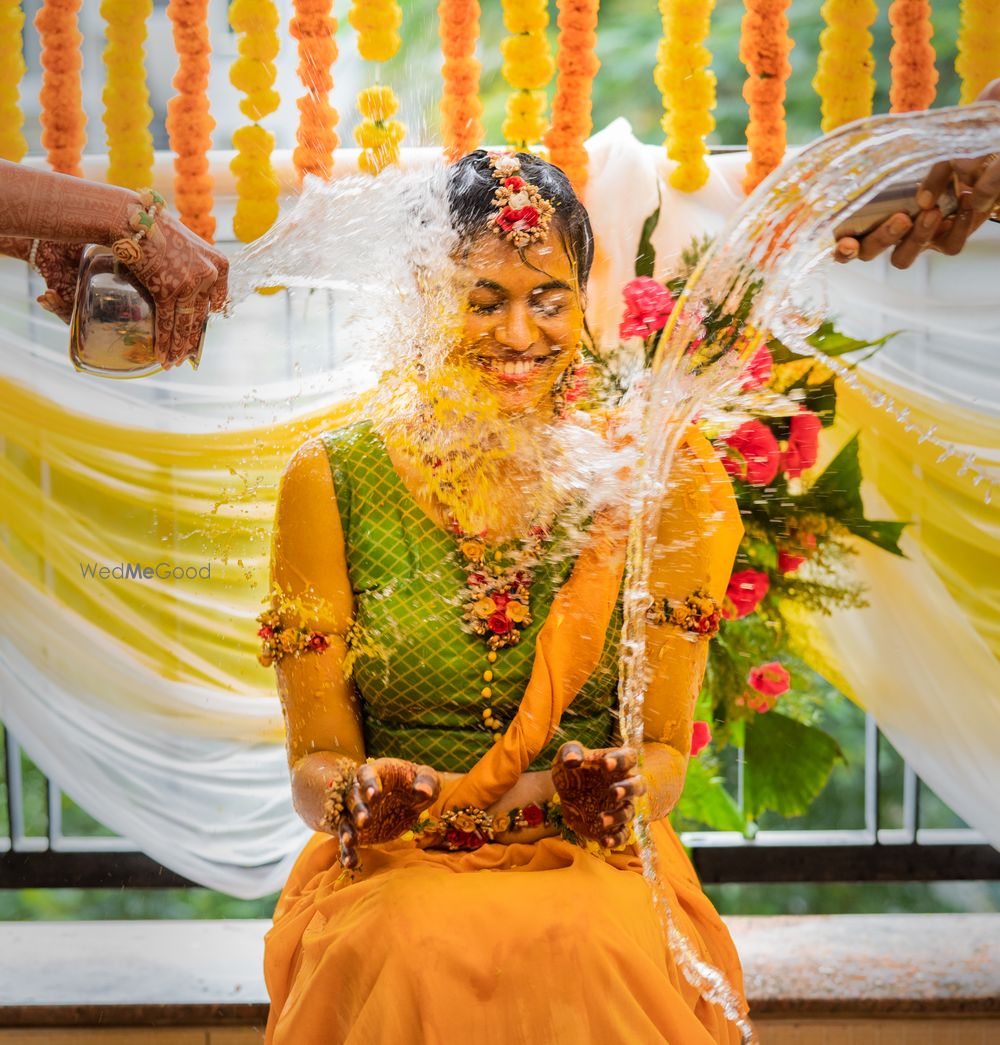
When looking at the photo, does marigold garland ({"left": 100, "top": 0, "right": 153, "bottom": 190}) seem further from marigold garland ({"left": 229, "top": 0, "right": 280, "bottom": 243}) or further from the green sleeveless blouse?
the green sleeveless blouse

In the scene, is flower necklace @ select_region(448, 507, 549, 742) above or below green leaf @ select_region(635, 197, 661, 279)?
below

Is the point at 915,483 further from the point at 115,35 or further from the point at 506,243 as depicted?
the point at 115,35

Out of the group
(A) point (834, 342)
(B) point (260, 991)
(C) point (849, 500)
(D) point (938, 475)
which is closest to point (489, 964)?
(B) point (260, 991)

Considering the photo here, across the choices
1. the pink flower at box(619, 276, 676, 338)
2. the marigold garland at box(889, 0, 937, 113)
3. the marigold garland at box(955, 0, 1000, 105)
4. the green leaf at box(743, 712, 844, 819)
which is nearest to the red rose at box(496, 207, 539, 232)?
the pink flower at box(619, 276, 676, 338)

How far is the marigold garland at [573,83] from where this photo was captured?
2.26 meters

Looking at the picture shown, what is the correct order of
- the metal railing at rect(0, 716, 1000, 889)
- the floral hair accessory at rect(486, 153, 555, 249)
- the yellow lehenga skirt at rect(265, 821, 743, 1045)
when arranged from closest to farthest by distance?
the yellow lehenga skirt at rect(265, 821, 743, 1045) < the floral hair accessory at rect(486, 153, 555, 249) < the metal railing at rect(0, 716, 1000, 889)

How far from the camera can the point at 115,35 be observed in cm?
228

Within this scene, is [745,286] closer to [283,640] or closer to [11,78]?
[283,640]

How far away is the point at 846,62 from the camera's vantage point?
7.41ft

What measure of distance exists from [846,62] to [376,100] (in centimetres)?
94

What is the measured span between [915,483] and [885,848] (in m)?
0.93

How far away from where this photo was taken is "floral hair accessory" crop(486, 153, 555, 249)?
1.57 m

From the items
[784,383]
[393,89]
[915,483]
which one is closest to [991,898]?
[915,483]

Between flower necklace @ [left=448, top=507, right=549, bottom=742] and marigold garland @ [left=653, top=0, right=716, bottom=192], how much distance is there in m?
1.01
